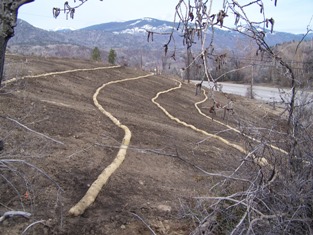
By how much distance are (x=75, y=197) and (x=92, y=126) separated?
6.87 feet

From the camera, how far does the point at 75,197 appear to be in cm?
334

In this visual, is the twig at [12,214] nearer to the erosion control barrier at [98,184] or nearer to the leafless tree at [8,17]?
the erosion control barrier at [98,184]

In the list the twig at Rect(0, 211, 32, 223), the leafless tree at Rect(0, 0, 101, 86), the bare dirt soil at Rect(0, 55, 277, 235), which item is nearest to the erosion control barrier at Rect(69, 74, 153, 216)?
the bare dirt soil at Rect(0, 55, 277, 235)

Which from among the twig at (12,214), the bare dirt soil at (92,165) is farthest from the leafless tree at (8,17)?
the twig at (12,214)

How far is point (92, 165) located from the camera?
13.1 ft

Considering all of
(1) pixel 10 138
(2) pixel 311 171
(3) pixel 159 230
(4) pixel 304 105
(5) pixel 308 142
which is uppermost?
(4) pixel 304 105

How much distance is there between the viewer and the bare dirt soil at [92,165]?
3.00m

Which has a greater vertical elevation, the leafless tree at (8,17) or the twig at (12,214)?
the leafless tree at (8,17)

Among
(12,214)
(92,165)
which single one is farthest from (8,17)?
(92,165)

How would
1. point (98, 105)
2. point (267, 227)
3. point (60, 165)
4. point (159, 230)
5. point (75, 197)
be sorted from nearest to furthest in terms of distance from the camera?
point (267, 227) → point (159, 230) → point (75, 197) → point (60, 165) → point (98, 105)

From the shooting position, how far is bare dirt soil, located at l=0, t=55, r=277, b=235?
3.00 m

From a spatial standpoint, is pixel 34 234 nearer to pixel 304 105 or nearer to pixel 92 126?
pixel 304 105

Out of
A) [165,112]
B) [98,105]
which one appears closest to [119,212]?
[98,105]

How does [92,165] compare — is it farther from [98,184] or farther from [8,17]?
[8,17]
